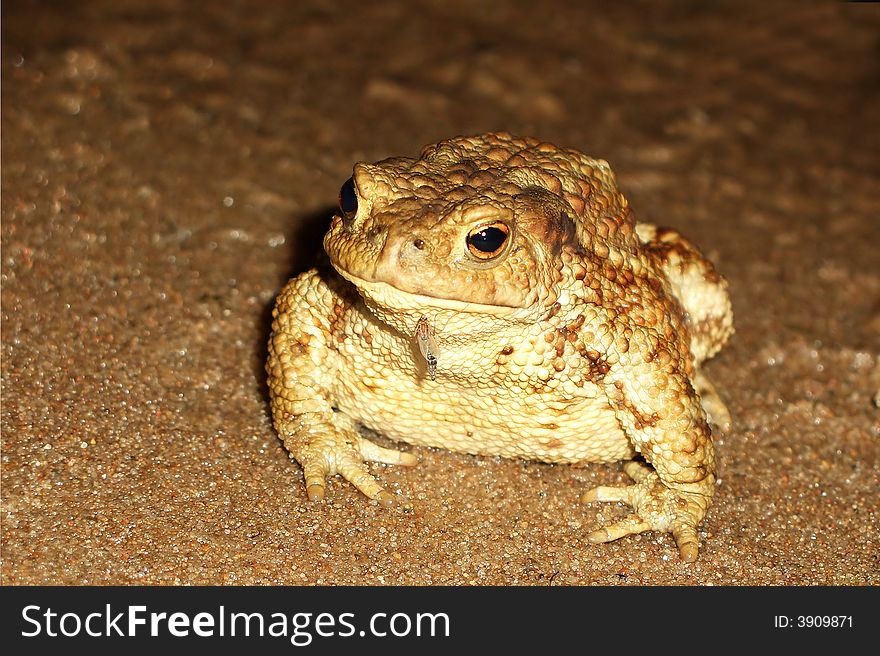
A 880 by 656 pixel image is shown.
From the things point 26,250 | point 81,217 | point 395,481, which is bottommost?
point 395,481

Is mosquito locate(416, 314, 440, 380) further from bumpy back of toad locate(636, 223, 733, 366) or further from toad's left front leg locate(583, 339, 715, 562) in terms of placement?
bumpy back of toad locate(636, 223, 733, 366)

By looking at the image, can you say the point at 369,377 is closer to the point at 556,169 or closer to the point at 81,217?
the point at 556,169

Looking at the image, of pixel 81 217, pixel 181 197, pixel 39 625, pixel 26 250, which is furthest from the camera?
pixel 181 197

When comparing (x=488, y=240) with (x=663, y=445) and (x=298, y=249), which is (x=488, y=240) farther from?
(x=298, y=249)

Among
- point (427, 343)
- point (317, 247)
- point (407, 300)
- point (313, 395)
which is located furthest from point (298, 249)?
point (407, 300)

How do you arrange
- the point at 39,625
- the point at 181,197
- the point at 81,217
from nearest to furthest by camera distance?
the point at 39,625 < the point at 81,217 < the point at 181,197

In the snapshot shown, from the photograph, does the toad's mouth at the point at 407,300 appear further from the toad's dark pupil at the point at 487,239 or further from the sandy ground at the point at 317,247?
the sandy ground at the point at 317,247

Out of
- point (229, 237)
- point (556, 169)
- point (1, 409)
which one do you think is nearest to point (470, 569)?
point (556, 169)
